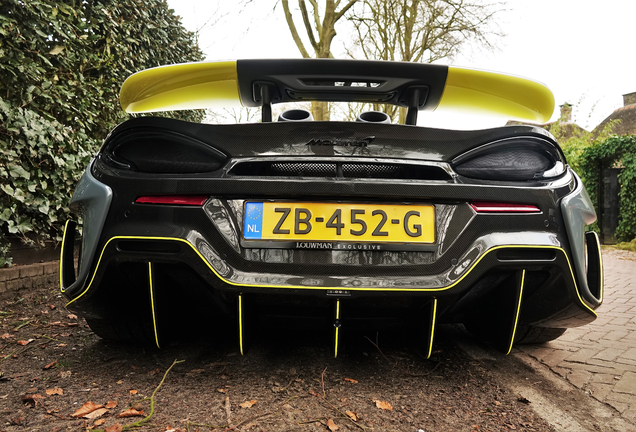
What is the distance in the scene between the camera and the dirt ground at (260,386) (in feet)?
5.01

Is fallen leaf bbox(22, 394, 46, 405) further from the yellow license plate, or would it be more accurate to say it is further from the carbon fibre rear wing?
the carbon fibre rear wing

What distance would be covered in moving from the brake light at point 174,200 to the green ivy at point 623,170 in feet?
32.1

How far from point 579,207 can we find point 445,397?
967 millimetres

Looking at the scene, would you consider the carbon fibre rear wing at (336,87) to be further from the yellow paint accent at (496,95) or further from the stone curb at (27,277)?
the stone curb at (27,277)

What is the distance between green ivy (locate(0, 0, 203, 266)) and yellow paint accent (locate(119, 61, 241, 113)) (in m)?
2.00

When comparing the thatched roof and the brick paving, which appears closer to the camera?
the brick paving

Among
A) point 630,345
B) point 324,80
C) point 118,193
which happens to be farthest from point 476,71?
point 630,345

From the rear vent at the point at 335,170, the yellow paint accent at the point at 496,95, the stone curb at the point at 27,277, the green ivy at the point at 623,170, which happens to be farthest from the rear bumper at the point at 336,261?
the green ivy at the point at 623,170

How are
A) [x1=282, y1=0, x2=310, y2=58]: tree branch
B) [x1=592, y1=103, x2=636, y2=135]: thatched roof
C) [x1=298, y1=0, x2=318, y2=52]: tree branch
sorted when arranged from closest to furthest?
[x1=298, y1=0, x2=318, y2=52]: tree branch, [x1=282, y1=0, x2=310, y2=58]: tree branch, [x1=592, y1=103, x2=636, y2=135]: thatched roof

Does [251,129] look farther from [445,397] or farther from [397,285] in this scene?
[445,397]

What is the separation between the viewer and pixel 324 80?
194cm

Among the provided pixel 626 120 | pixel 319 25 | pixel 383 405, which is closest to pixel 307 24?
pixel 319 25

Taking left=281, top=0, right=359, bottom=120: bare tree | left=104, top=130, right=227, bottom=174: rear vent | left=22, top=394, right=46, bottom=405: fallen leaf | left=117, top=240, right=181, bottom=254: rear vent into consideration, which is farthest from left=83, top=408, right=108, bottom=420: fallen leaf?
left=281, top=0, right=359, bottom=120: bare tree

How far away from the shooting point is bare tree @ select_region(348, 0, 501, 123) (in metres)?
12.6
